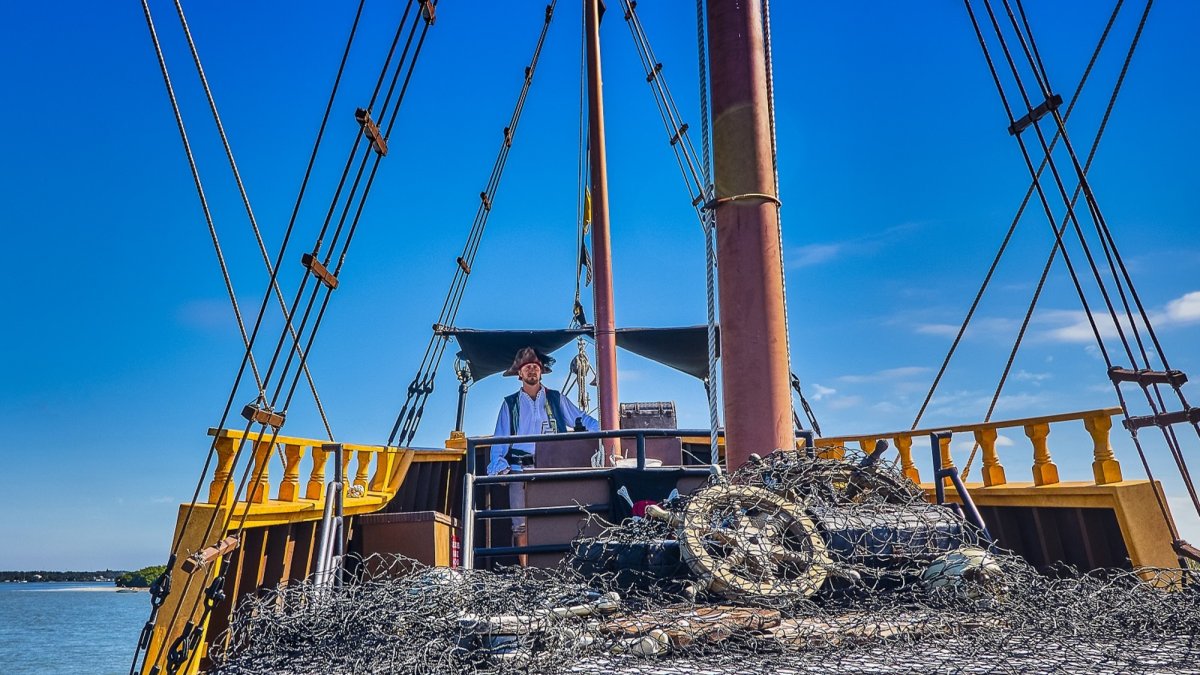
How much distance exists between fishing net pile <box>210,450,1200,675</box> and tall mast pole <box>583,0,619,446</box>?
554 cm

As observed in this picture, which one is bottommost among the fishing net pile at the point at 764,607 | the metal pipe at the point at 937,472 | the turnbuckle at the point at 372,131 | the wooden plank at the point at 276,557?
the fishing net pile at the point at 764,607

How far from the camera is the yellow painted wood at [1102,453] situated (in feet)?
18.9

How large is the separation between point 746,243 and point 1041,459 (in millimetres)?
3458

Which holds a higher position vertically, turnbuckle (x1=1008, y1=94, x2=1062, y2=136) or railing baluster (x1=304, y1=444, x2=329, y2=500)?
turnbuckle (x1=1008, y1=94, x2=1062, y2=136)

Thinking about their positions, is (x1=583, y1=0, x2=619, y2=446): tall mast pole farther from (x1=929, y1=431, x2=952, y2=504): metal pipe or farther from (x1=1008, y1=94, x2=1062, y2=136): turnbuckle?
(x1=1008, y1=94, x2=1062, y2=136): turnbuckle

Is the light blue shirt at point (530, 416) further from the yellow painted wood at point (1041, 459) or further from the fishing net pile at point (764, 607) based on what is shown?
the fishing net pile at point (764, 607)

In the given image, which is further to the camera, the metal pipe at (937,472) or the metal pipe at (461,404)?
the metal pipe at (461,404)

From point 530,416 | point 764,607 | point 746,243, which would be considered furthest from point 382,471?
point 764,607

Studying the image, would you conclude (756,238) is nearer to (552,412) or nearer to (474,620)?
(474,620)

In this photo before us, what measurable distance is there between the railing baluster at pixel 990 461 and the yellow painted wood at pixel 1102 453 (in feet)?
Answer: 3.47

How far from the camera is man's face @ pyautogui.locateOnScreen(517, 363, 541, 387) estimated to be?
10.1 metres

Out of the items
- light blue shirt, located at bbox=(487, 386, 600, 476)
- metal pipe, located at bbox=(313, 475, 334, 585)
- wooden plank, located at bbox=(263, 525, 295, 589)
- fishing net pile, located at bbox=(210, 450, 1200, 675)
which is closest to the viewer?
fishing net pile, located at bbox=(210, 450, 1200, 675)

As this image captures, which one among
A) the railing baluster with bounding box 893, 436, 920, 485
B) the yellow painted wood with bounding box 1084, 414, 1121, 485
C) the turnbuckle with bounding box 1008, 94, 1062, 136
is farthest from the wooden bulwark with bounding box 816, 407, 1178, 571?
the turnbuckle with bounding box 1008, 94, 1062, 136

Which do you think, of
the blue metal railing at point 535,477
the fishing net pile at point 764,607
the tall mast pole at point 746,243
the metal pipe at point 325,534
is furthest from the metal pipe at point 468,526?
the tall mast pole at point 746,243
